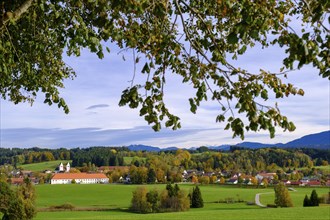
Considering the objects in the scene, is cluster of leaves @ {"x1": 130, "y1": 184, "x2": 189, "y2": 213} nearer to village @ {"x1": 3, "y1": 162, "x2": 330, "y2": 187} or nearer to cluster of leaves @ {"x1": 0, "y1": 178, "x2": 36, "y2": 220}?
cluster of leaves @ {"x1": 0, "y1": 178, "x2": 36, "y2": 220}

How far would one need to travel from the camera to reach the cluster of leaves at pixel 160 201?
66.6m

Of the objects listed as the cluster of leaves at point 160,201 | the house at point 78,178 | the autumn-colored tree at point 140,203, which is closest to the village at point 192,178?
the house at point 78,178

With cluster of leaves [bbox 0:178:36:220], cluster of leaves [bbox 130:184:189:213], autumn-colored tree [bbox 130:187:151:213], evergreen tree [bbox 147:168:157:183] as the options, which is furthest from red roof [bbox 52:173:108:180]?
cluster of leaves [bbox 0:178:36:220]

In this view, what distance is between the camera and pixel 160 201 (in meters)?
69.4

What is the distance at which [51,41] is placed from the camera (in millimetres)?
10211

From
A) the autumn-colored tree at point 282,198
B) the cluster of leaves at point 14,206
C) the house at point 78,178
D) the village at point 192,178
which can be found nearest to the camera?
the cluster of leaves at point 14,206

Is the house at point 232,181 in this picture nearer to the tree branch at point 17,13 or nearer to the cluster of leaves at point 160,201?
the cluster of leaves at point 160,201

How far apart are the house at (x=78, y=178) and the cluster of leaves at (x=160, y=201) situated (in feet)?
253

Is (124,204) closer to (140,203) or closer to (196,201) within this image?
(140,203)

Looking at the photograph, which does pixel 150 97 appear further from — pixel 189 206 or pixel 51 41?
pixel 189 206

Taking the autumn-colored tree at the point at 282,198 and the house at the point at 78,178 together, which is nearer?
the autumn-colored tree at the point at 282,198

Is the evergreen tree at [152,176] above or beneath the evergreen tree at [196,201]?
above

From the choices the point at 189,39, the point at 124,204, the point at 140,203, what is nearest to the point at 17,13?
the point at 189,39

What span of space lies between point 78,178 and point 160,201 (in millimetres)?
86119
